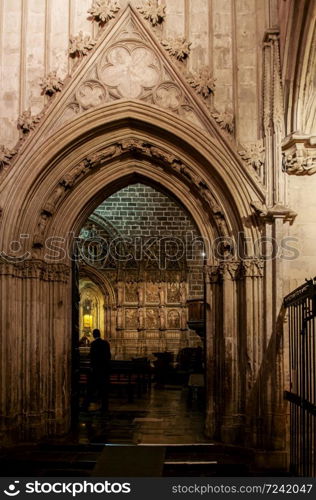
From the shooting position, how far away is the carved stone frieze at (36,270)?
31.5 ft

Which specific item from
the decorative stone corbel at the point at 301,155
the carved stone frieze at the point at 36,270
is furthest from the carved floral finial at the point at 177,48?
the carved stone frieze at the point at 36,270

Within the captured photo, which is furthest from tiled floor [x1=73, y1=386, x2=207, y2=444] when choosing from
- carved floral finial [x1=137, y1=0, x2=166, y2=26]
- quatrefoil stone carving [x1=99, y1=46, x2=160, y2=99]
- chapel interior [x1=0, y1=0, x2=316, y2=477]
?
carved floral finial [x1=137, y1=0, x2=166, y2=26]

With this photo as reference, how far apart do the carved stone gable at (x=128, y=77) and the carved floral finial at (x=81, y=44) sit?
100 millimetres

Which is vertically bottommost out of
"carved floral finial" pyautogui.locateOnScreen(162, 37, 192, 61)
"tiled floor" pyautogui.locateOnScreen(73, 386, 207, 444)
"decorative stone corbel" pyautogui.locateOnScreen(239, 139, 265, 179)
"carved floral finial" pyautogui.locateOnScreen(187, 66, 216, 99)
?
"tiled floor" pyautogui.locateOnScreen(73, 386, 207, 444)

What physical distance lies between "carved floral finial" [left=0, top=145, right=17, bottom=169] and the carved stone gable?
1.90ft

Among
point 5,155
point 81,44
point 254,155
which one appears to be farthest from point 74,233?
point 254,155

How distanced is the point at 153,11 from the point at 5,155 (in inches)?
109

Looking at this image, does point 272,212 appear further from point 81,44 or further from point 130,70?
point 81,44

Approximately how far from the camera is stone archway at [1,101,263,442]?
31.3 feet

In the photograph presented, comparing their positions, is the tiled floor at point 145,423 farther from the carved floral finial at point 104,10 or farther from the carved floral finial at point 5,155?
the carved floral finial at point 104,10

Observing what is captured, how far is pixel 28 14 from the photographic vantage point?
1030 cm

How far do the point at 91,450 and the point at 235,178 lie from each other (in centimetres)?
382

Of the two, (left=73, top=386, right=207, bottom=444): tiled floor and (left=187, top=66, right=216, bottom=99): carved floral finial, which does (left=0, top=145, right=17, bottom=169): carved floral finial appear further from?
(left=73, top=386, right=207, bottom=444): tiled floor

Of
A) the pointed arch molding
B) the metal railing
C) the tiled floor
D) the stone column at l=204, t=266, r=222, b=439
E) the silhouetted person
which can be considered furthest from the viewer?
the silhouetted person
